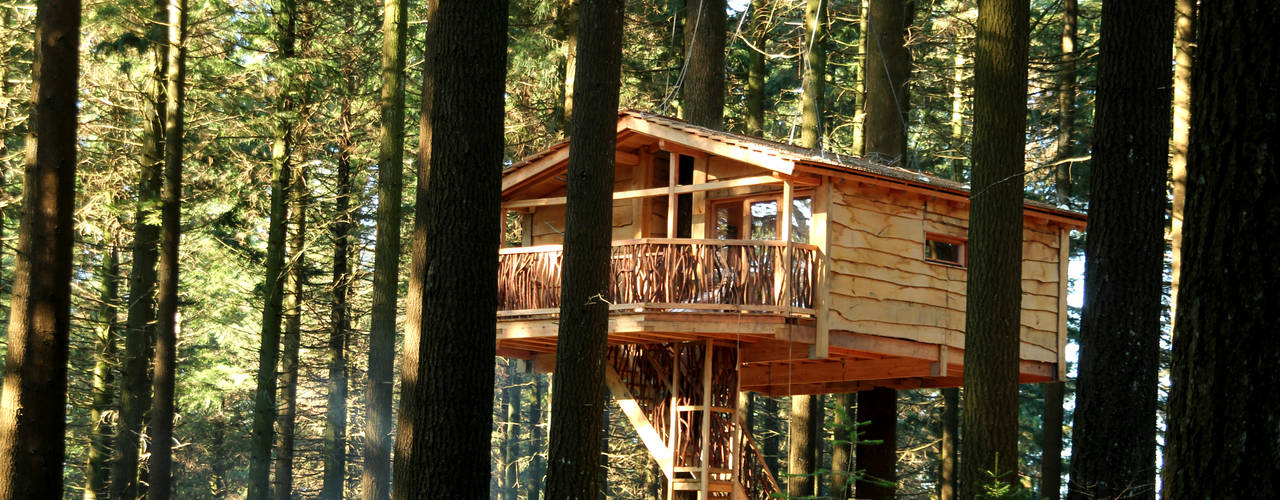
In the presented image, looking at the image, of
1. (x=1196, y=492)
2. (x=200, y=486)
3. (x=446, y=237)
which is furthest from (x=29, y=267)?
(x=200, y=486)

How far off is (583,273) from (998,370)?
4.07 metres

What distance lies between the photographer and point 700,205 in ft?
53.8

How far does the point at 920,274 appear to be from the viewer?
1590cm

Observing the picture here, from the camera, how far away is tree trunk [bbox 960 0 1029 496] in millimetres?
10570

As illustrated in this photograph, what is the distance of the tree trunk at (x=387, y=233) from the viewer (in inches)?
683

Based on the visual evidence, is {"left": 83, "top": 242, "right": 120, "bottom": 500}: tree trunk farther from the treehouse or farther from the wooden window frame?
the wooden window frame

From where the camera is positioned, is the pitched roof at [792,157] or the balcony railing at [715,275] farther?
the balcony railing at [715,275]

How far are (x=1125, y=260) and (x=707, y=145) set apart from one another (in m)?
6.79

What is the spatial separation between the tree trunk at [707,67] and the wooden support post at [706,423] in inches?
166

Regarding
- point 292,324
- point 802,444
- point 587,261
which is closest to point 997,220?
point 587,261

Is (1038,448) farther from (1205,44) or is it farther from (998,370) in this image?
(1205,44)

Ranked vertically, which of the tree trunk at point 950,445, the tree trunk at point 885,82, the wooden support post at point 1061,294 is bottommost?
the tree trunk at point 950,445

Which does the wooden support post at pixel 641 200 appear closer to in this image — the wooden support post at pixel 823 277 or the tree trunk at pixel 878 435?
the wooden support post at pixel 823 277

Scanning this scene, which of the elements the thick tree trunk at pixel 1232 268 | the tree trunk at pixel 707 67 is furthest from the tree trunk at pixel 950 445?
the thick tree trunk at pixel 1232 268
